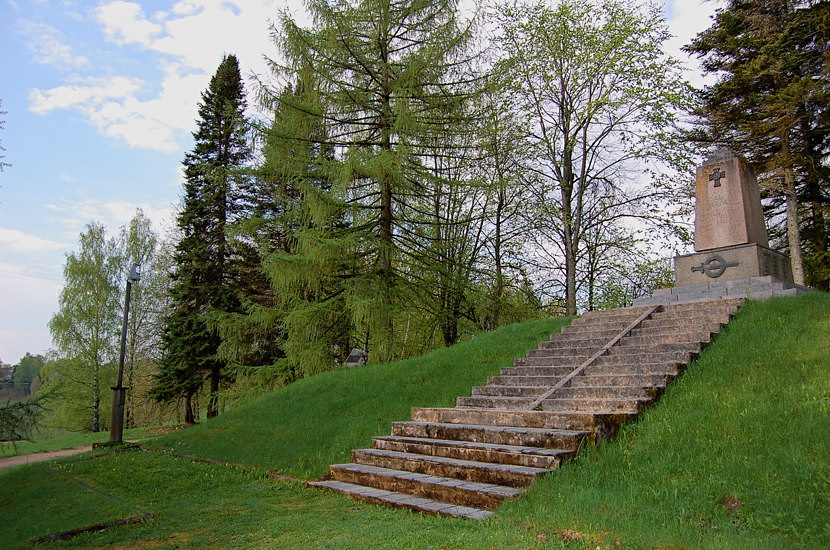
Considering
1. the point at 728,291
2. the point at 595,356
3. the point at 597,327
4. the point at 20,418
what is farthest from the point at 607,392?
the point at 20,418

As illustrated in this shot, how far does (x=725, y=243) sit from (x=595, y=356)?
4.87 m

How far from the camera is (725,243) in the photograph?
11578mm

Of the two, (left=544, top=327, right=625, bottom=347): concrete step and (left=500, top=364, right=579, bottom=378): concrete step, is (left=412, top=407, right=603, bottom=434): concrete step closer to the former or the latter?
(left=500, top=364, right=579, bottom=378): concrete step

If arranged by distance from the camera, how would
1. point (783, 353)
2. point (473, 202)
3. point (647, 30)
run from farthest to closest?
point (473, 202) < point (647, 30) < point (783, 353)

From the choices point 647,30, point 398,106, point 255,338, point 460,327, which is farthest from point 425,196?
point 647,30

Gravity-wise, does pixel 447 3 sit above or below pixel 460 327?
above

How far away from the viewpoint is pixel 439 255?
15.5 m

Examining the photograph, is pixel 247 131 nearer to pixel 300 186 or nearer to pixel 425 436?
pixel 300 186

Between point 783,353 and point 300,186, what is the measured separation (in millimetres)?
11120

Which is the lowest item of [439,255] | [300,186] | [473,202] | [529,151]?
[439,255]

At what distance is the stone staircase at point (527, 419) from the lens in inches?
222

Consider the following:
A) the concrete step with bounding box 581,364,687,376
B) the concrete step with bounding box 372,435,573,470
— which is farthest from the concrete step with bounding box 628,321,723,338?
the concrete step with bounding box 372,435,573,470

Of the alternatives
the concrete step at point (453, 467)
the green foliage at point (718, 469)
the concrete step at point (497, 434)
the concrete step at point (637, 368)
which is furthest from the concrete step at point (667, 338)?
the concrete step at point (453, 467)

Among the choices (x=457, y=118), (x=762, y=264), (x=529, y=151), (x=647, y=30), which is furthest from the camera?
(x=529, y=151)
